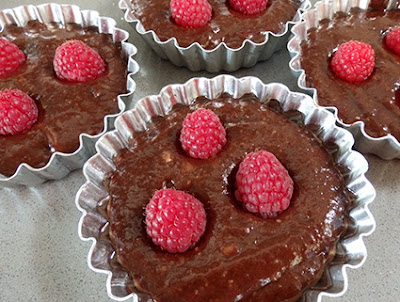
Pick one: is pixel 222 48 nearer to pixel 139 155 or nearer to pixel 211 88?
pixel 211 88

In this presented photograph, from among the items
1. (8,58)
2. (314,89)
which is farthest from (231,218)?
(8,58)

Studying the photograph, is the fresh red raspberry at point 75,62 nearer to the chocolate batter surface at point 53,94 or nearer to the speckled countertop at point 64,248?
the chocolate batter surface at point 53,94

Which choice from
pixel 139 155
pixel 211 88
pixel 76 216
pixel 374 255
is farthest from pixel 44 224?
pixel 374 255

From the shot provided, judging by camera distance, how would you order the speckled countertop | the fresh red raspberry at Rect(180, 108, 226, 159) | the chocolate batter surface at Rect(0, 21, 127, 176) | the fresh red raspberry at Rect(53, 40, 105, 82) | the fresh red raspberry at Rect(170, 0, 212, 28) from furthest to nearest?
the fresh red raspberry at Rect(170, 0, 212, 28) → the fresh red raspberry at Rect(53, 40, 105, 82) → the chocolate batter surface at Rect(0, 21, 127, 176) → the speckled countertop → the fresh red raspberry at Rect(180, 108, 226, 159)

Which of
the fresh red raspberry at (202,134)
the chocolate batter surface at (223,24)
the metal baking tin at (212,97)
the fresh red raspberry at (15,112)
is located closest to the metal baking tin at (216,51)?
the chocolate batter surface at (223,24)

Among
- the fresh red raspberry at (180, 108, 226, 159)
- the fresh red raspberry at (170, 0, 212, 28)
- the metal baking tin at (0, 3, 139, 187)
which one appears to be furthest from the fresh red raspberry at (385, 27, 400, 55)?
the metal baking tin at (0, 3, 139, 187)

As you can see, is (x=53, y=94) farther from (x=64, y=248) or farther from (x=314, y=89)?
(x=314, y=89)

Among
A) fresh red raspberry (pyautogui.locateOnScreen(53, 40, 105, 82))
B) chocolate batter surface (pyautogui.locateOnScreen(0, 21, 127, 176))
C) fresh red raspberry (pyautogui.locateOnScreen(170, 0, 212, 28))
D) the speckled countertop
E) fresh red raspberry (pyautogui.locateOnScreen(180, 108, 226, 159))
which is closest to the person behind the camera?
fresh red raspberry (pyautogui.locateOnScreen(180, 108, 226, 159))

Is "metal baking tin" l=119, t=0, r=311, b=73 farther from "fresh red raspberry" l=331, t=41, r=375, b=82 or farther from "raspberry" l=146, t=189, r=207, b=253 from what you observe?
"raspberry" l=146, t=189, r=207, b=253
